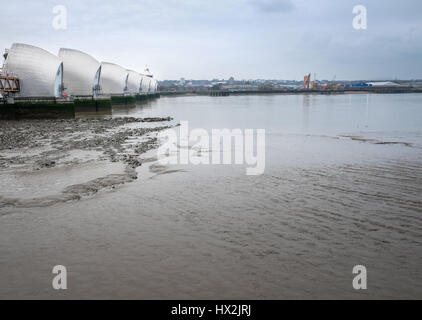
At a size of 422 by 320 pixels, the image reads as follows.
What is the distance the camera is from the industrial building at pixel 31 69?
115ft

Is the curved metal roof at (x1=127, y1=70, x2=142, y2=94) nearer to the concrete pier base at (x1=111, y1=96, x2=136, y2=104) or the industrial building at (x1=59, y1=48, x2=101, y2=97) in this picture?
the concrete pier base at (x1=111, y1=96, x2=136, y2=104)

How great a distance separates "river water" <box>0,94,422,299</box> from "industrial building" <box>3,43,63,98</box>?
104ft

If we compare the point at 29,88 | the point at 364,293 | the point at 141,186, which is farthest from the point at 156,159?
the point at 29,88

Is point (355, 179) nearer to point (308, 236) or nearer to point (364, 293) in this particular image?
point (308, 236)

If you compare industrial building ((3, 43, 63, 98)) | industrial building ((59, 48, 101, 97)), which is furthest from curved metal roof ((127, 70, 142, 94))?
industrial building ((3, 43, 63, 98))

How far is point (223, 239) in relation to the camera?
4.90 m

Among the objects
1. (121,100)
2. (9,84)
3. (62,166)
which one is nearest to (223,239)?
(62,166)

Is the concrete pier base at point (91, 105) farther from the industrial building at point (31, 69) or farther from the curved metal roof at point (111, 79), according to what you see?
the curved metal roof at point (111, 79)

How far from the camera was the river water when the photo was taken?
3.72 m

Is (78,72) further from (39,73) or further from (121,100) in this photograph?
(39,73)

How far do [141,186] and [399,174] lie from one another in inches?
258

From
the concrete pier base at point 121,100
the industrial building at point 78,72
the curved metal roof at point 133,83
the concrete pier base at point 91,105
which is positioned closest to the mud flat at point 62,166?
the concrete pier base at point 91,105

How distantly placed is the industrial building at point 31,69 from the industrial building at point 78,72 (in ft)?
33.9

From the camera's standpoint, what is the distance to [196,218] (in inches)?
228
